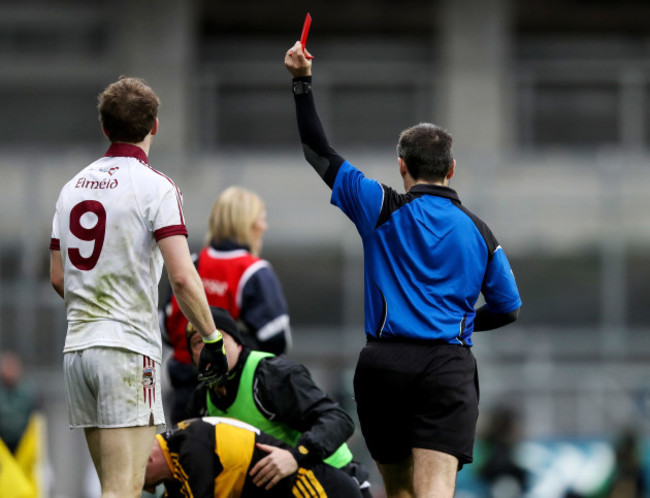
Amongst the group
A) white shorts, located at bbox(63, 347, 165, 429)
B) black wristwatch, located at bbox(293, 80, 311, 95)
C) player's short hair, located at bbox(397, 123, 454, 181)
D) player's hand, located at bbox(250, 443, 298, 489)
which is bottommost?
player's hand, located at bbox(250, 443, 298, 489)

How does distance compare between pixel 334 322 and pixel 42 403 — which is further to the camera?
pixel 334 322

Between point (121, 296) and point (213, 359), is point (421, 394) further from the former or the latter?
point (121, 296)

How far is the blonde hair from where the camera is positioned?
268 inches

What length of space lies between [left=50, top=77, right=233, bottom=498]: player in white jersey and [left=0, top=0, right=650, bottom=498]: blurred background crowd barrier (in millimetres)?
8372

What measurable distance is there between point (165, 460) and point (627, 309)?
11.3 m

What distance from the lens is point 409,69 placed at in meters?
21.2

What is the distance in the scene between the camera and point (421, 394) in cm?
510

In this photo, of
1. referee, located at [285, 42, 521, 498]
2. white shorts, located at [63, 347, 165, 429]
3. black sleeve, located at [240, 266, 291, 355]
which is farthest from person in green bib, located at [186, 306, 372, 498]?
black sleeve, located at [240, 266, 291, 355]

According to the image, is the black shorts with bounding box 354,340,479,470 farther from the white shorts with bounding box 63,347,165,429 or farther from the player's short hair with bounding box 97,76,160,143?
the player's short hair with bounding box 97,76,160,143

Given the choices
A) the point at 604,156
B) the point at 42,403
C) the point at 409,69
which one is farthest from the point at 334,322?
the point at 409,69

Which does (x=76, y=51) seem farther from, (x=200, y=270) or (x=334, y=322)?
(x=200, y=270)

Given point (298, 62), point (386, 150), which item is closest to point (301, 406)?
point (298, 62)

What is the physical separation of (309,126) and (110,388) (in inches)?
53.7

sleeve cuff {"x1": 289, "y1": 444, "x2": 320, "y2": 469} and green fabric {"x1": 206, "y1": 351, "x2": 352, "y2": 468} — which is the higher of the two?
green fabric {"x1": 206, "y1": 351, "x2": 352, "y2": 468}
